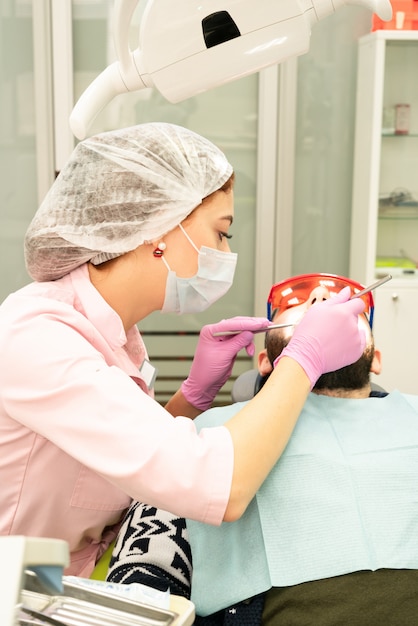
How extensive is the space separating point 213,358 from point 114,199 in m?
0.55

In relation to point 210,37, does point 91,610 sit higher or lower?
lower

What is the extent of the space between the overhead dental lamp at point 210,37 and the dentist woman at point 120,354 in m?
0.23

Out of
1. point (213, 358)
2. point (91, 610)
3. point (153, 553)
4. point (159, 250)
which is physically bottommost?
point (153, 553)

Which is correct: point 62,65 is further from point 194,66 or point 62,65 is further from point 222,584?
point 222,584

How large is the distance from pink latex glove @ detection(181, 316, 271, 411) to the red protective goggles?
0.27 ft

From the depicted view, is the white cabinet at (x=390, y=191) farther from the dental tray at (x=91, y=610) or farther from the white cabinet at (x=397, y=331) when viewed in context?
the dental tray at (x=91, y=610)

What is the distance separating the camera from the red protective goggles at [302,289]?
1.60m

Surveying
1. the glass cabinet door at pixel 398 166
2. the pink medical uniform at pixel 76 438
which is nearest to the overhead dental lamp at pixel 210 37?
the pink medical uniform at pixel 76 438

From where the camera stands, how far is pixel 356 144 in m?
3.34

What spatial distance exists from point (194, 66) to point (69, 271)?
49 centimetres

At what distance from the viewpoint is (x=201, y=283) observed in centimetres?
142

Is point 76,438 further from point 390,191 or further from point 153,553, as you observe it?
point 390,191

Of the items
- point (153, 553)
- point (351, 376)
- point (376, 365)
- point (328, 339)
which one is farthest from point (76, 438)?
point (376, 365)

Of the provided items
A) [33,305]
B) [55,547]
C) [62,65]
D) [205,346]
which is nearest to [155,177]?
[33,305]
